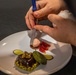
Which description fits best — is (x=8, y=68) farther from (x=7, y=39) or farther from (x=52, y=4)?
(x=52, y=4)

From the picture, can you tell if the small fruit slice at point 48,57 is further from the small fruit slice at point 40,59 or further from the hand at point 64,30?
the hand at point 64,30

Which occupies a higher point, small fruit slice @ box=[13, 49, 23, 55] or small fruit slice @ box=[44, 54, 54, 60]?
small fruit slice @ box=[13, 49, 23, 55]

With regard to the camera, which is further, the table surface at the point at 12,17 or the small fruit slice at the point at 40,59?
the table surface at the point at 12,17

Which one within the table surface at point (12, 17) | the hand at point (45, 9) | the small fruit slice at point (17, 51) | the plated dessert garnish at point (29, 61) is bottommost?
the small fruit slice at point (17, 51)

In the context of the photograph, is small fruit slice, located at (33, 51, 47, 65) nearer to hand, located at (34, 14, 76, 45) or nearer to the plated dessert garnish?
the plated dessert garnish

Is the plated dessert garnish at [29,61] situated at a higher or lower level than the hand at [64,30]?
lower

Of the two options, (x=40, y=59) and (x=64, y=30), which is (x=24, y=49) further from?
(x=64, y=30)

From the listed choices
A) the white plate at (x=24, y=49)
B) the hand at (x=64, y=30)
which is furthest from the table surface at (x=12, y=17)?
the hand at (x=64, y=30)

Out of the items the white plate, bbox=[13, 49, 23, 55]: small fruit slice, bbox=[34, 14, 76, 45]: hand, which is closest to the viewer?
bbox=[34, 14, 76, 45]: hand

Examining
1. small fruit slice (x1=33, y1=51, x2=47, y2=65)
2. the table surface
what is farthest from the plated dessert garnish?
the table surface

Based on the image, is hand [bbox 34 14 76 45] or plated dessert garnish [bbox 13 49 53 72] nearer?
hand [bbox 34 14 76 45]
